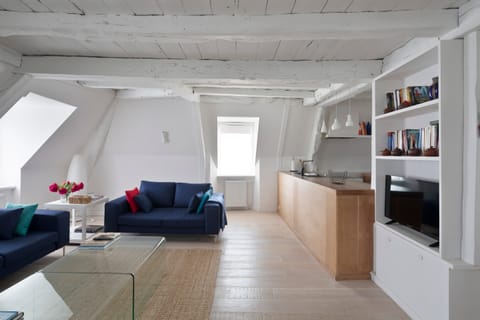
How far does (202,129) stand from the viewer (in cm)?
512

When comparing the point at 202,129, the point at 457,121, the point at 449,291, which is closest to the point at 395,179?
the point at 457,121

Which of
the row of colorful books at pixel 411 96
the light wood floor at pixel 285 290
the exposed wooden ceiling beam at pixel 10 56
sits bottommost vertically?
the light wood floor at pixel 285 290

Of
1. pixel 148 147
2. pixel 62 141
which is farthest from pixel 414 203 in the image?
pixel 62 141

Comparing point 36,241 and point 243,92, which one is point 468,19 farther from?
point 36,241

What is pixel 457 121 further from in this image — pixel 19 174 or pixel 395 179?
pixel 19 174

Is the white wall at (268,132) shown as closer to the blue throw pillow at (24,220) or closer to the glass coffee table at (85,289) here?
the blue throw pillow at (24,220)

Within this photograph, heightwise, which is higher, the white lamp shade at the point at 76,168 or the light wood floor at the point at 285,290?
the white lamp shade at the point at 76,168

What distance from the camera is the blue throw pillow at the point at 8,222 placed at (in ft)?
8.81

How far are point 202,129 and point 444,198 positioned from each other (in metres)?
4.04

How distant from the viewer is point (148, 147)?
5.54 meters

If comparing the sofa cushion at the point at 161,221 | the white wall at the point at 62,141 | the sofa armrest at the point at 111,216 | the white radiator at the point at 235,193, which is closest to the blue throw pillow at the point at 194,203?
the sofa cushion at the point at 161,221

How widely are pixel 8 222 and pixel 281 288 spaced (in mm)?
2941

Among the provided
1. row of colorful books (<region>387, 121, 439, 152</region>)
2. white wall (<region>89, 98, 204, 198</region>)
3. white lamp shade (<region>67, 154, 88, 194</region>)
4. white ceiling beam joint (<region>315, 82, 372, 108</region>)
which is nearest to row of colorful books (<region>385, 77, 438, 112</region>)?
row of colorful books (<region>387, 121, 439, 152</region>)

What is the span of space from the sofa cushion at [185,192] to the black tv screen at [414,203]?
302 centimetres
